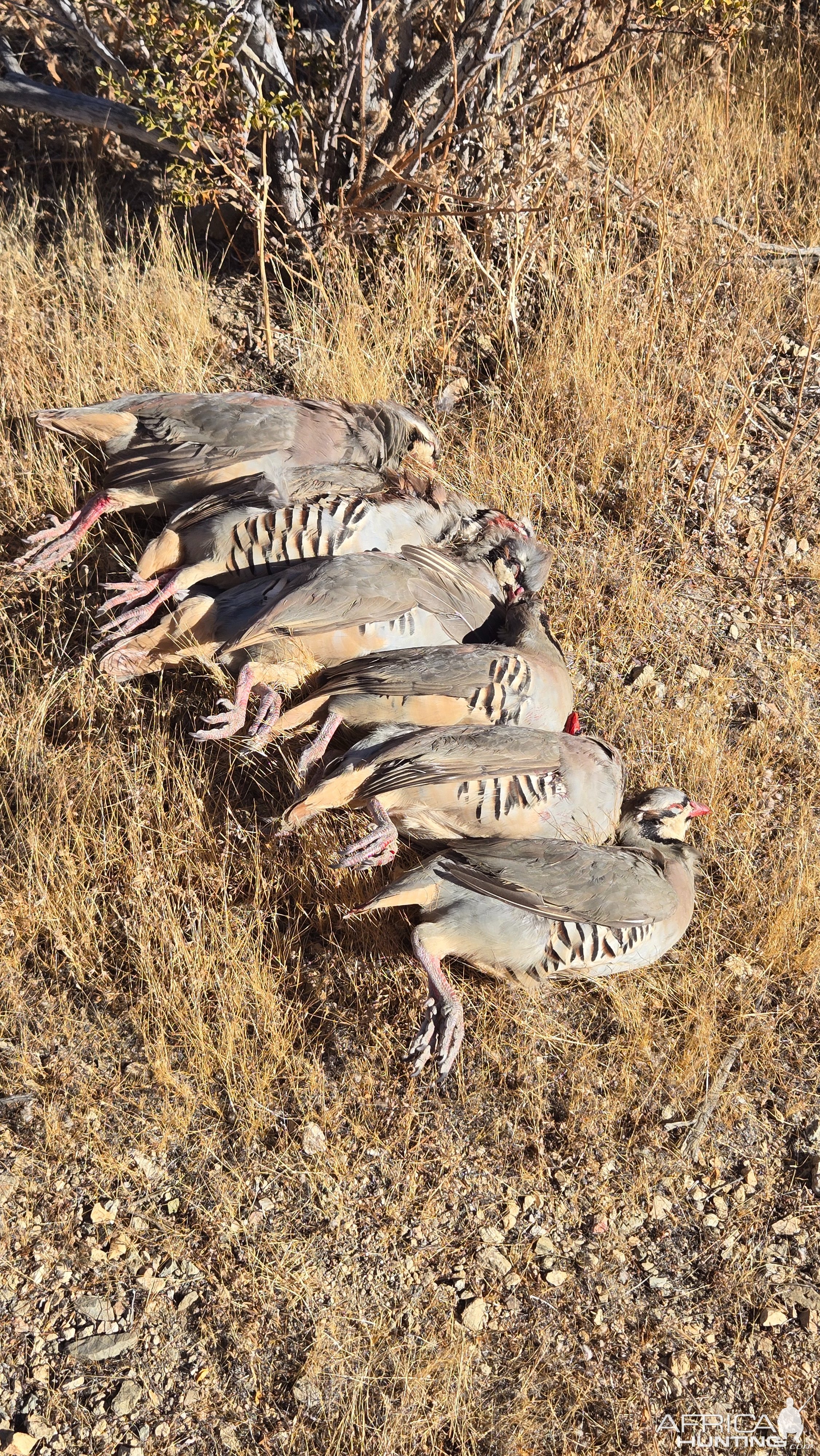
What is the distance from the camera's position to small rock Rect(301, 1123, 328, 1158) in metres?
3.26

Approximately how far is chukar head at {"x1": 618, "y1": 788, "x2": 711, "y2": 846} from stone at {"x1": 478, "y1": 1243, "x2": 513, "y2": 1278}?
55.6 inches

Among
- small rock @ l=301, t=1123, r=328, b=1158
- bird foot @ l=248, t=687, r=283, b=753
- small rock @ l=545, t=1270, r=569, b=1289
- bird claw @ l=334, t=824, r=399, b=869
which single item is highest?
bird foot @ l=248, t=687, r=283, b=753

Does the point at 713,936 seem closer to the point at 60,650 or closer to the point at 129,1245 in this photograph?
the point at 129,1245

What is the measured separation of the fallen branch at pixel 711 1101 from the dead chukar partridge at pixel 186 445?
7.85 feet

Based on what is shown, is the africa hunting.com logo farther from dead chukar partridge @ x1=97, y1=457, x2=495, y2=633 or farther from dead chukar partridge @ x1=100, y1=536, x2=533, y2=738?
dead chukar partridge @ x1=97, y1=457, x2=495, y2=633

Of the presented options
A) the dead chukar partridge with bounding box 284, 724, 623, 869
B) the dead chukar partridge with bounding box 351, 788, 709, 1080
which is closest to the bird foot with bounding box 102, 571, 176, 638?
the dead chukar partridge with bounding box 284, 724, 623, 869

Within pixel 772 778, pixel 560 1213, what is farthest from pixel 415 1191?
pixel 772 778

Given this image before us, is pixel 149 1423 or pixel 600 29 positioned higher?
pixel 600 29

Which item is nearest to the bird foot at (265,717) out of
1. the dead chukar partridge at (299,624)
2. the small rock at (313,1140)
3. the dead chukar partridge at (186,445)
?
the dead chukar partridge at (299,624)

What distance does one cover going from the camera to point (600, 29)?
581 centimetres

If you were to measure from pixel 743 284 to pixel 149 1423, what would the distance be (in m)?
5.58

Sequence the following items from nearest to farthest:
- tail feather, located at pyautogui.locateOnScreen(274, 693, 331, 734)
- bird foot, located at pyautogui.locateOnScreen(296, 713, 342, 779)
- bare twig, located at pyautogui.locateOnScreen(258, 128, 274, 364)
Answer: bird foot, located at pyautogui.locateOnScreen(296, 713, 342, 779)
tail feather, located at pyautogui.locateOnScreen(274, 693, 331, 734)
bare twig, located at pyautogui.locateOnScreen(258, 128, 274, 364)

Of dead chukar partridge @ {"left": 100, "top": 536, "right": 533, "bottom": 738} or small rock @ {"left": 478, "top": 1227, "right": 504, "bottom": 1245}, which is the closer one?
small rock @ {"left": 478, "top": 1227, "right": 504, "bottom": 1245}

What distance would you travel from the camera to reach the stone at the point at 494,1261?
315cm
